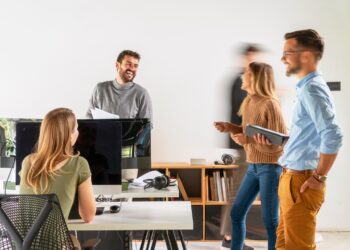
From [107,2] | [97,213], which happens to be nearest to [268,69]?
[97,213]

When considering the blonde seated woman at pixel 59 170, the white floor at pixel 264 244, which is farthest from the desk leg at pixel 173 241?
the white floor at pixel 264 244

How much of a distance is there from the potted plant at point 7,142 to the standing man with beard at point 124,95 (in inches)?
57.7

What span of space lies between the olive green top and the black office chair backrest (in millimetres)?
208

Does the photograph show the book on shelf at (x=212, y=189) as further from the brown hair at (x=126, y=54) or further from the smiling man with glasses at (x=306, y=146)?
the smiling man with glasses at (x=306, y=146)

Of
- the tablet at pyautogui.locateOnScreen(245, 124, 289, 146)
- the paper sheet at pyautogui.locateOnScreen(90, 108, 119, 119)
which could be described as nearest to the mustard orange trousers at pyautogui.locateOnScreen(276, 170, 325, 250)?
the tablet at pyautogui.locateOnScreen(245, 124, 289, 146)

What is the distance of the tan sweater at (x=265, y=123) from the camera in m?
3.05

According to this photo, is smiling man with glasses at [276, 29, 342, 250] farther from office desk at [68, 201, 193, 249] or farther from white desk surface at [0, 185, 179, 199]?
white desk surface at [0, 185, 179, 199]

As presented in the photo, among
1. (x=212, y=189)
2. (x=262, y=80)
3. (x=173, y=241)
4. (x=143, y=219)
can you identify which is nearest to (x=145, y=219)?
(x=143, y=219)

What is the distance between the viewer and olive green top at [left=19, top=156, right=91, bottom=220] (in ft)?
7.04

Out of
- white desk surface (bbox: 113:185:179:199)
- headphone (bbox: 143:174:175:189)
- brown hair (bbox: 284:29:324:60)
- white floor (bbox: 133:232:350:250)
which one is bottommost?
white floor (bbox: 133:232:350:250)

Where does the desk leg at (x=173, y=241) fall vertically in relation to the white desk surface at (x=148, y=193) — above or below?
below

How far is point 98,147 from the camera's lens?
261cm

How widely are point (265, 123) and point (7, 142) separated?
170 cm

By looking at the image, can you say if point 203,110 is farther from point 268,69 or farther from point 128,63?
point 268,69
